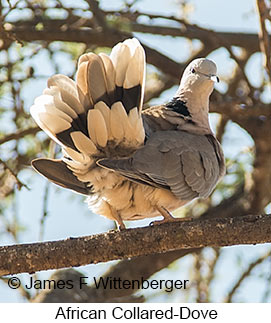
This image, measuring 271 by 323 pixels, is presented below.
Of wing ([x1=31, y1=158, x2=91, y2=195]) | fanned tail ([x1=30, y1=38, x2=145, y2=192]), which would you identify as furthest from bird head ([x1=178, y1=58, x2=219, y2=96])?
wing ([x1=31, y1=158, x2=91, y2=195])

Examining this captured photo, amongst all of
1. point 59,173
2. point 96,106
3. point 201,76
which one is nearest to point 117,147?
point 96,106

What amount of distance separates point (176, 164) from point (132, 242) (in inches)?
32.8

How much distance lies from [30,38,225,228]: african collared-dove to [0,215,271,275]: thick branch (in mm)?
465

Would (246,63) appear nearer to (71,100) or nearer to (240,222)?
(71,100)

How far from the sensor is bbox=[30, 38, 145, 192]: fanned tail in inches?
149

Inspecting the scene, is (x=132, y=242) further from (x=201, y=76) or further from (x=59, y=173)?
(x=201, y=76)

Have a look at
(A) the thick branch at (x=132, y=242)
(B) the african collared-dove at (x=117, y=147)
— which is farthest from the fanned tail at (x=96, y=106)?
(A) the thick branch at (x=132, y=242)

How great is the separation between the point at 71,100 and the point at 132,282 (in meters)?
2.19

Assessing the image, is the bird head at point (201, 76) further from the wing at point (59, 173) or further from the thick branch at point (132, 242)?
the thick branch at point (132, 242)

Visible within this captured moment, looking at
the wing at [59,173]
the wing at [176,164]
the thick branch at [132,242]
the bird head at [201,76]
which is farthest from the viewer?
the bird head at [201,76]

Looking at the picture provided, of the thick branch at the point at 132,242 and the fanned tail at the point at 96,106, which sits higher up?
the fanned tail at the point at 96,106

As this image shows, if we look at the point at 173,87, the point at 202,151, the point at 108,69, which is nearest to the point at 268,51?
the point at 202,151

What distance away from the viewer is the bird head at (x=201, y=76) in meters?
4.48

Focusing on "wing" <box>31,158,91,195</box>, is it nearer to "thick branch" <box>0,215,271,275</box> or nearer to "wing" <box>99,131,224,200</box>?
"wing" <box>99,131,224,200</box>
